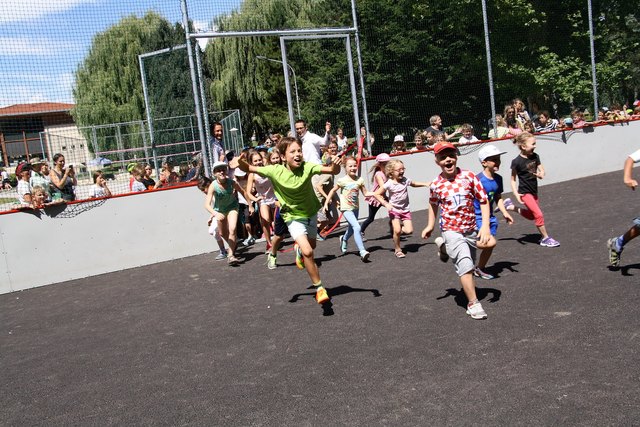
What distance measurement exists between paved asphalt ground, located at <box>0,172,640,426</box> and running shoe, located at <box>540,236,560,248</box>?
0.13 metres

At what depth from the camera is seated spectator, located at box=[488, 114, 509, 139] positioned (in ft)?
51.4

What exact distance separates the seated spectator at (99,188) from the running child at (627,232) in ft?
27.3

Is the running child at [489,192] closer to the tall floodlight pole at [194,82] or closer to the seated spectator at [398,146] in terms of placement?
the tall floodlight pole at [194,82]

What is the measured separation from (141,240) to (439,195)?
6.93m

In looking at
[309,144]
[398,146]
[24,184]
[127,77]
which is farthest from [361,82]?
[24,184]

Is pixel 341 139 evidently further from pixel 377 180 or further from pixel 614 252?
pixel 614 252

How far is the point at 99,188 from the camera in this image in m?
12.1

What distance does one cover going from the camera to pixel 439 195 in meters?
6.43

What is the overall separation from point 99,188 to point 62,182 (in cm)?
67

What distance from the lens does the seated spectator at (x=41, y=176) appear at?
11.5m

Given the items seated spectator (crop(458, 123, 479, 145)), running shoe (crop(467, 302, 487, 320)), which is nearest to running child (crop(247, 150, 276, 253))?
Answer: running shoe (crop(467, 302, 487, 320))

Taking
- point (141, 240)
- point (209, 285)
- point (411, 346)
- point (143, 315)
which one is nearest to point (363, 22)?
point (141, 240)

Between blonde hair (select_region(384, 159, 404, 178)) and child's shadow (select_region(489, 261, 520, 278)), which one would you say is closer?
child's shadow (select_region(489, 261, 520, 278))

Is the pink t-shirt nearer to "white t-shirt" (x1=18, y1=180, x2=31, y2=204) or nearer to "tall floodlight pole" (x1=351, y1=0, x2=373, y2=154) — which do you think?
"tall floodlight pole" (x1=351, y1=0, x2=373, y2=154)
